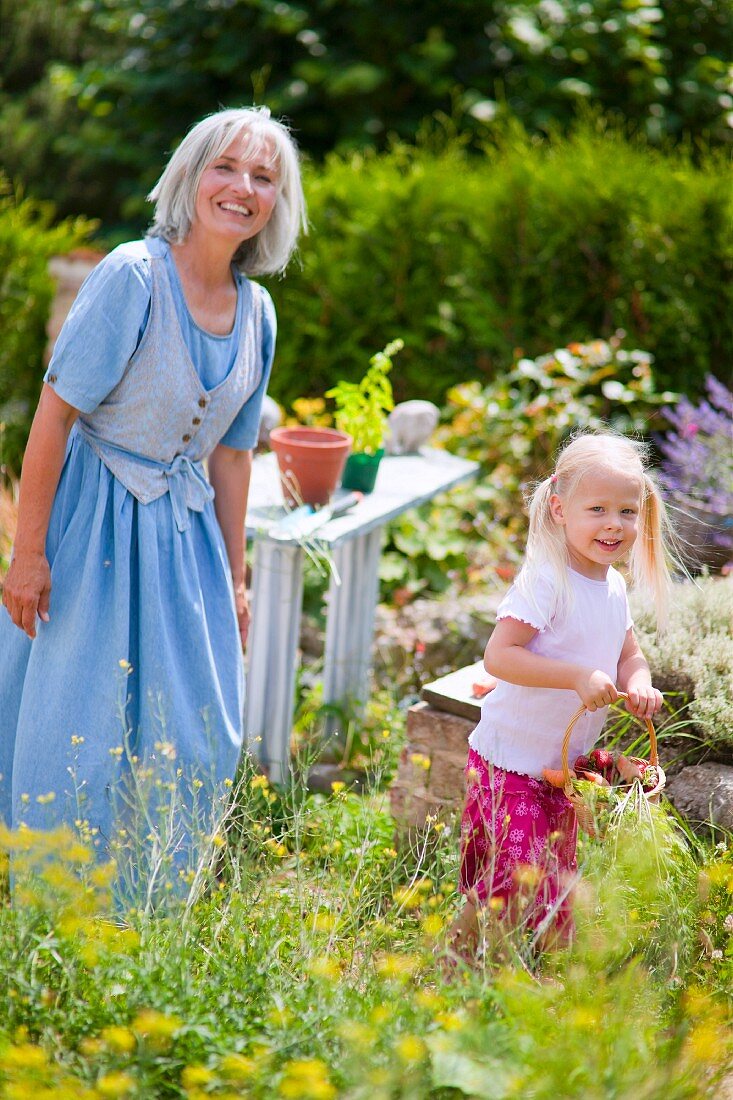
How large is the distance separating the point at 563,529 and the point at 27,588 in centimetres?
115

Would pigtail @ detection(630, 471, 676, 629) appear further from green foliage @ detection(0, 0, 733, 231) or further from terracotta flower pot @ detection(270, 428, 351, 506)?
green foliage @ detection(0, 0, 733, 231)

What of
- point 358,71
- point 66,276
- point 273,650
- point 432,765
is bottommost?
point 432,765

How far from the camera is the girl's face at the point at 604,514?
2.20 m

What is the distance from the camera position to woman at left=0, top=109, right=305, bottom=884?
7.91 feet

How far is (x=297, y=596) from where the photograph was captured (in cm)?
319

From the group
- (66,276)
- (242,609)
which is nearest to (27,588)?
(242,609)

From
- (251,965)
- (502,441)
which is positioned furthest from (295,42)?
(251,965)

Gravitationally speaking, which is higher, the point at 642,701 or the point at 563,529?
the point at 563,529

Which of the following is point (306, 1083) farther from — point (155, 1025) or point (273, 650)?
point (273, 650)

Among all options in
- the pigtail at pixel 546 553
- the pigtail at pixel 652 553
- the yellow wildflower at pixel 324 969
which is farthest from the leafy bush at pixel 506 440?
the yellow wildflower at pixel 324 969

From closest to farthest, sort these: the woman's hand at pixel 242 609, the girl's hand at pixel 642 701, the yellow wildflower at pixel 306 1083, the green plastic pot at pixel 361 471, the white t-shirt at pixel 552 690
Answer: the yellow wildflower at pixel 306 1083, the girl's hand at pixel 642 701, the white t-shirt at pixel 552 690, the woman's hand at pixel 242 609, the green plastic pot at pixel 361 471

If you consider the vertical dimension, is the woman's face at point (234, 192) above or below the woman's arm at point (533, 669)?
above

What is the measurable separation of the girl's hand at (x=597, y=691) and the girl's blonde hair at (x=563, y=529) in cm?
22

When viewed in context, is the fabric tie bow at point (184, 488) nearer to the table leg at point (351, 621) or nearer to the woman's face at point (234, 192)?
the woman's face at point (234, 192)
